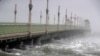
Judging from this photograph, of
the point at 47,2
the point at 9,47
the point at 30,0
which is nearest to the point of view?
the point at 9,47

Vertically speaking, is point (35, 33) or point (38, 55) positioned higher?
point (35, 33)

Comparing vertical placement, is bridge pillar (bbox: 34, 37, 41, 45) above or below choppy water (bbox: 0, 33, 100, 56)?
above

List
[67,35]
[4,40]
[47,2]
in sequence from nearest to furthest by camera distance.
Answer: [4,40], [47,2], [67,35]

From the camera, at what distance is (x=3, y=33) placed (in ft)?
109

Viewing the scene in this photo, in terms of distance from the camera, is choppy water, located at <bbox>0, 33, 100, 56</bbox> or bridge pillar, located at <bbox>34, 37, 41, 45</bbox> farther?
bridge pillar, located at <bbox>34, 37, 41, 45</bbox>

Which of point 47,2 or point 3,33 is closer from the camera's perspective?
point 3,33

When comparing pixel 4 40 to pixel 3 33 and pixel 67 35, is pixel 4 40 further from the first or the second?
pixel 67 35

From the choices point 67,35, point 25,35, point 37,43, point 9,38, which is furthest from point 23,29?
point 67,35

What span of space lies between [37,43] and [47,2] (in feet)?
46.5

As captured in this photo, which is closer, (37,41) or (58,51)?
(58,51)

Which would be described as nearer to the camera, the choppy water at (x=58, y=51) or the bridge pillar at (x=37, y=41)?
the choppy water at (x=58, y=51)

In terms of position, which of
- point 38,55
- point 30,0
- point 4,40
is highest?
point 30,0

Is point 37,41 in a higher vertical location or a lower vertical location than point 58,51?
higher

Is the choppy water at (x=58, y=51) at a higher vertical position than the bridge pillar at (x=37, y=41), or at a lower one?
lower
